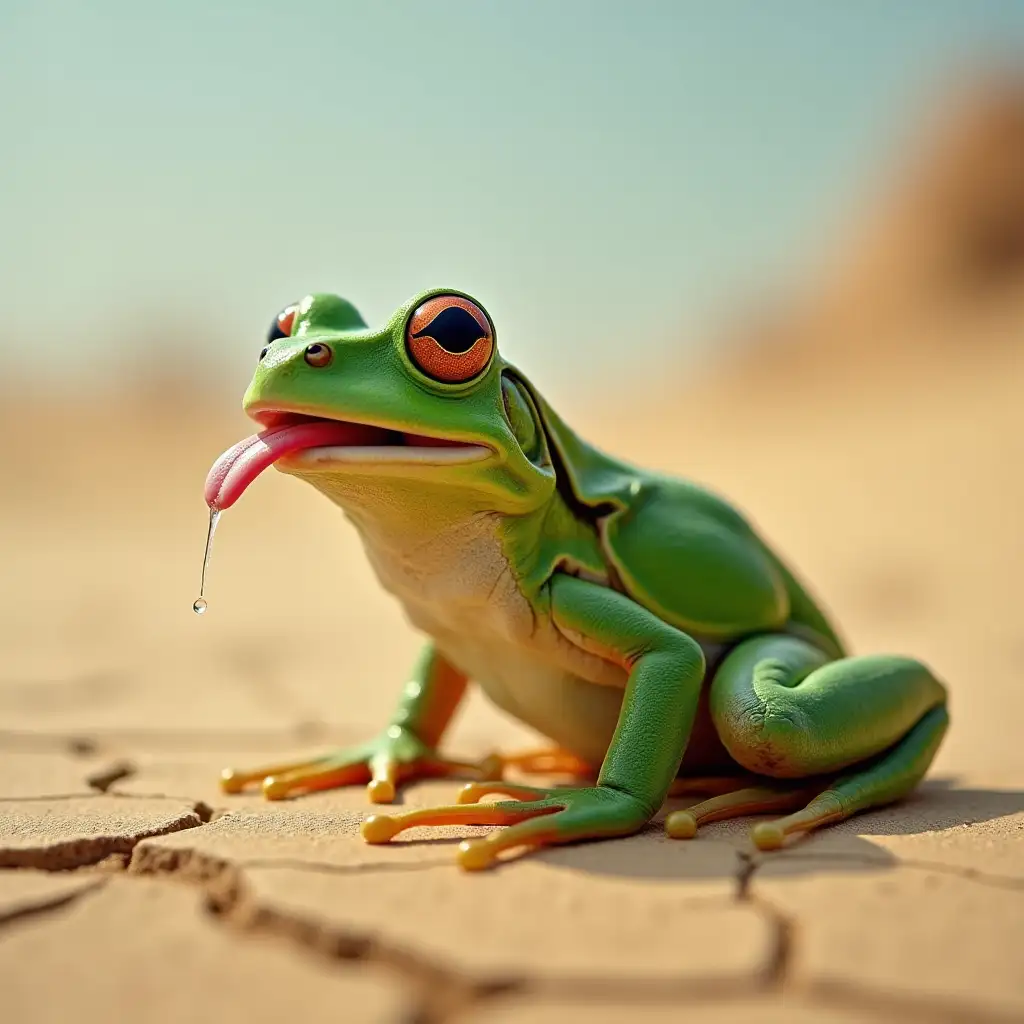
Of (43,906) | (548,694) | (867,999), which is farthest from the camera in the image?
(548,694)

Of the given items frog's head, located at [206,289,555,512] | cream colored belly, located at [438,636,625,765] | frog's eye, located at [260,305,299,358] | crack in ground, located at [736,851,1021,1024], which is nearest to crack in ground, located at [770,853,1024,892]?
crack in ground, located at [736,851,1021,1024]

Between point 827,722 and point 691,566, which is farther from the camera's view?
point 691,566

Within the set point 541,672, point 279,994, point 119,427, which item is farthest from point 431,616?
point 119,427

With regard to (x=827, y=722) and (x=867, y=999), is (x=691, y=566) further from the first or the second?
(x=867, y=999)

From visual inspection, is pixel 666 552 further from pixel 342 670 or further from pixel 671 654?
pixel 342 670

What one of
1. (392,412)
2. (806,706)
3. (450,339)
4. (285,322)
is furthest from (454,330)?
(806,706)

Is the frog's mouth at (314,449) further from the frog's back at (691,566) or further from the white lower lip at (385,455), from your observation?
the frog's back at (691,566)

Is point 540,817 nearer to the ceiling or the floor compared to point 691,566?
nearer to the floor

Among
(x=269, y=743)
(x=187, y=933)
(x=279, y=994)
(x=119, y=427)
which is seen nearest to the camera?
(x=279, y=994)
